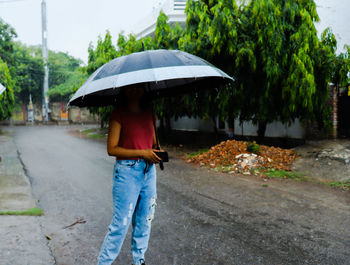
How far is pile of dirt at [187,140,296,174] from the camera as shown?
8.66 m

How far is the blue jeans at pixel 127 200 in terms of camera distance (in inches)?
104

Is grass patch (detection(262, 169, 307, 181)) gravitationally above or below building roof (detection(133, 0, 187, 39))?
below

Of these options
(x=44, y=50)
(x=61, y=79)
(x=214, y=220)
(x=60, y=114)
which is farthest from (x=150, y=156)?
(x=61, y=79)

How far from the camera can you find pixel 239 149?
31.7 ft

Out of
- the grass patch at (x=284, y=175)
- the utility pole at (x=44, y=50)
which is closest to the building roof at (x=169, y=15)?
the grass patch at (x=284, y=175)

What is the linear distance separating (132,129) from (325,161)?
24.5 feet

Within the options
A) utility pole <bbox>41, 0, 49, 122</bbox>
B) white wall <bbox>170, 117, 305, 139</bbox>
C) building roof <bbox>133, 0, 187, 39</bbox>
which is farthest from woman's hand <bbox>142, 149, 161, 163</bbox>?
utility pole <bbox>41, 0, 49, 122</bbox>

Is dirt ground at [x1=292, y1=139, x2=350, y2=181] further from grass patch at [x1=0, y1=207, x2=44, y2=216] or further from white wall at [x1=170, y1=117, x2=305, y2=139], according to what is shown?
grass patch at [x1=0, y1=207, x2=44, y2=216]

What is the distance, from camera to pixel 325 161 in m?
8.54

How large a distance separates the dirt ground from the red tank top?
247 inches

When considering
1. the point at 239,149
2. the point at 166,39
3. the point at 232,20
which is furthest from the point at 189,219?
the point at 166,39

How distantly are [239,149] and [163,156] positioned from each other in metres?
7.30

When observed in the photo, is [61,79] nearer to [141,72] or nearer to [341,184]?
[341,184]

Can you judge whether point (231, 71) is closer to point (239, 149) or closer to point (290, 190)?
point (239, 149)
